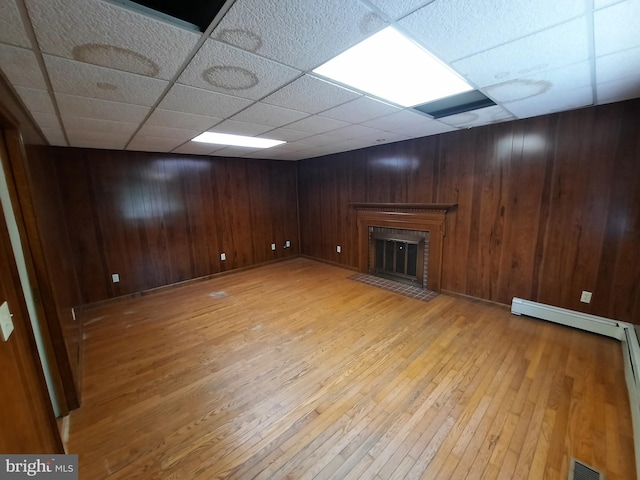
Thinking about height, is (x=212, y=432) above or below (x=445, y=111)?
below

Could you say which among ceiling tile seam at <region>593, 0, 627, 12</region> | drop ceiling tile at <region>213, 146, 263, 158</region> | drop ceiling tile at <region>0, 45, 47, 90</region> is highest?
drop ceiling tile at <region>213, 146, 263, 158</region>

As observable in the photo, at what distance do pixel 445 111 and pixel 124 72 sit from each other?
273 cm

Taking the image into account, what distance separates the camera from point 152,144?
3.46 metres

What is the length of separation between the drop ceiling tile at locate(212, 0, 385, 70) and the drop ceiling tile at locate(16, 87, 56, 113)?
1459mm

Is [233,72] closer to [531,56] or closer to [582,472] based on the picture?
[531,56]

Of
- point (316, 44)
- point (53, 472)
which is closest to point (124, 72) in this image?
point (316, 44)

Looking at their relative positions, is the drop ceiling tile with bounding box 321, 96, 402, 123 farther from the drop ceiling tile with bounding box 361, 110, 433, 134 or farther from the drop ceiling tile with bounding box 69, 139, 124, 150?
the drop ceiling tile with bounding box 69, 139, 124, 150

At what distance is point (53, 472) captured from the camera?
4.15 feet

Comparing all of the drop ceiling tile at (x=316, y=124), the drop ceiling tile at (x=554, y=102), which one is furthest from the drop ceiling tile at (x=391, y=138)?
the drop ceiling tile at (x=554, y=102)

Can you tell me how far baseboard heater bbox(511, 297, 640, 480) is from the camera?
5.53 feet

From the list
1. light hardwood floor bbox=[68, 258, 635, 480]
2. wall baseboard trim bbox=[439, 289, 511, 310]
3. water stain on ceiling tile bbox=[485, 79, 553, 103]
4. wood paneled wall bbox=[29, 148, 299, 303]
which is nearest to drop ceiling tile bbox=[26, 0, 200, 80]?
water stain on ceiling tile bbox=[485, 79, 553, 103]

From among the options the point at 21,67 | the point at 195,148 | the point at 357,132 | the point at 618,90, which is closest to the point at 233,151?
the point at 195,148

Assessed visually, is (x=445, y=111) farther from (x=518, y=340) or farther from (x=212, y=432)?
(x=212, y=432)

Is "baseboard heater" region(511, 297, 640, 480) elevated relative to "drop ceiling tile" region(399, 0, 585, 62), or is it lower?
lower
